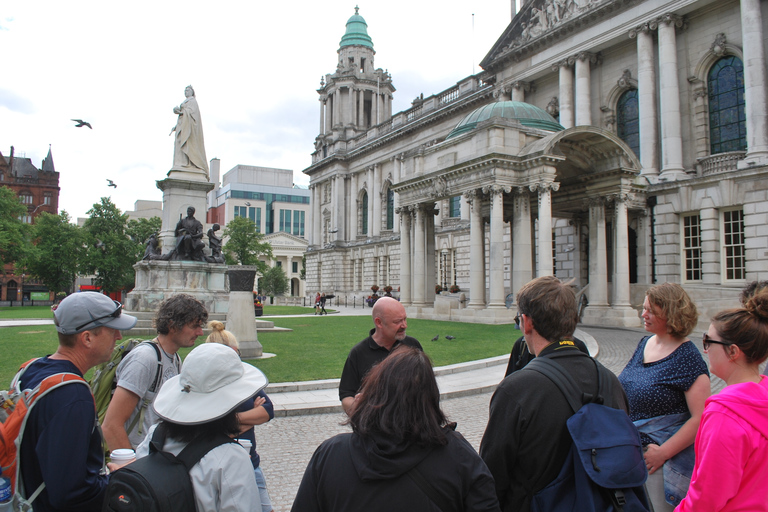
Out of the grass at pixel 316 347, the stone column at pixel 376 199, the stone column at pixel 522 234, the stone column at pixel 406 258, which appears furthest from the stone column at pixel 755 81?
the stone column at pixel 376 199

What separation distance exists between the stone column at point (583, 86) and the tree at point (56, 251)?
5289cm

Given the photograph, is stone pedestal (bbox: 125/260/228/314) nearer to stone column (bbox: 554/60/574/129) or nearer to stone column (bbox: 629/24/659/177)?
stone column (bbox: 629/24/659/177)

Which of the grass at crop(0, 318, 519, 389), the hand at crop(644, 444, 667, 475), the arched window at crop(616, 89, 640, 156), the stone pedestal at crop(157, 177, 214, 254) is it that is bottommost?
the grass at crop(0, 318, 519, 389)

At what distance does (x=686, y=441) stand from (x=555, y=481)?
57.9 inches

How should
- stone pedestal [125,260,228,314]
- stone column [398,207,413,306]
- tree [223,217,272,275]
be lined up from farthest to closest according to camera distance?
tree [223,217,272,275] → stone column [398,207,413,306] → stone pedestal [125,260,228,314]

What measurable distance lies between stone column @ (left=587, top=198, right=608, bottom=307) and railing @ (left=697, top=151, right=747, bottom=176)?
569cm

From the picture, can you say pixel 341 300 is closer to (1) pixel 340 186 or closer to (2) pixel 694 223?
(1) pixel 340 186

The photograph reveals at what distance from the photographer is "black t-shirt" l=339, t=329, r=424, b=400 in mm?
4691

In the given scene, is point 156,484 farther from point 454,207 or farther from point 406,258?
point 454,207

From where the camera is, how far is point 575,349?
2887 millimetres

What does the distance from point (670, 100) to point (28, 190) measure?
9270cm

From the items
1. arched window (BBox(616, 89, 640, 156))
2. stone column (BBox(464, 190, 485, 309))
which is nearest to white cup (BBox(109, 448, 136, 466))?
stone column (BBox(464, 190, 485, 309))

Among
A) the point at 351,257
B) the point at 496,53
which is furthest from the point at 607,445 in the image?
the point at 351,257

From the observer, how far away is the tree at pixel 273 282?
289 feet
